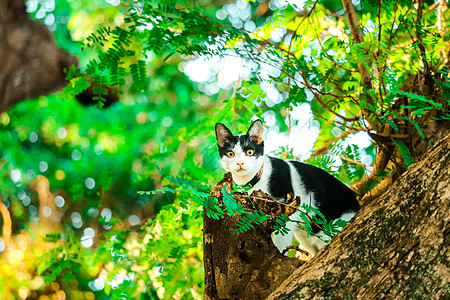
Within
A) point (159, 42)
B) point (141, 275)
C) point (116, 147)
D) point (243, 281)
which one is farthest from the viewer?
point (116, 147)

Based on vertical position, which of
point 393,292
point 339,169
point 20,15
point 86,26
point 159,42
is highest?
point 20,15

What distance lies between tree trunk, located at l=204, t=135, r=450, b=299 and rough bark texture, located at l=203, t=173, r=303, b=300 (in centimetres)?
22

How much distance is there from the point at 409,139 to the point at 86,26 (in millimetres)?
2261

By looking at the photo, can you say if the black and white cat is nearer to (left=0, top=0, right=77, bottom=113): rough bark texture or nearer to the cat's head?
the cat's head

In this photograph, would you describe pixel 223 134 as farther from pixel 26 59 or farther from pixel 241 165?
pixel 26 59

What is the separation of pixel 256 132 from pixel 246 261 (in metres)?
0.41

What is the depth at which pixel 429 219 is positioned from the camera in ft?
2.64

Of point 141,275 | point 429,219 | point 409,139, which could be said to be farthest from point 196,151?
point 429,219

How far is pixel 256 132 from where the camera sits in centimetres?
139

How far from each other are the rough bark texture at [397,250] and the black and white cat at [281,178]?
16.2 inches

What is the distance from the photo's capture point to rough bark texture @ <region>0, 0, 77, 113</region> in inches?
110

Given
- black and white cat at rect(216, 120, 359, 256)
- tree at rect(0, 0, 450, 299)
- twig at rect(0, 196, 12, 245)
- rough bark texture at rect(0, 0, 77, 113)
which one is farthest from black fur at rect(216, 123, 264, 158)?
twig at rect(0, 196, 12, 245)

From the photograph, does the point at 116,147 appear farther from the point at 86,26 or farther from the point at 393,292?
Answer: the point at 393,292

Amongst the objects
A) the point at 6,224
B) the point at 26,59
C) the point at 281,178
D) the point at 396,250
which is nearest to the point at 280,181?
the point at 281,178
